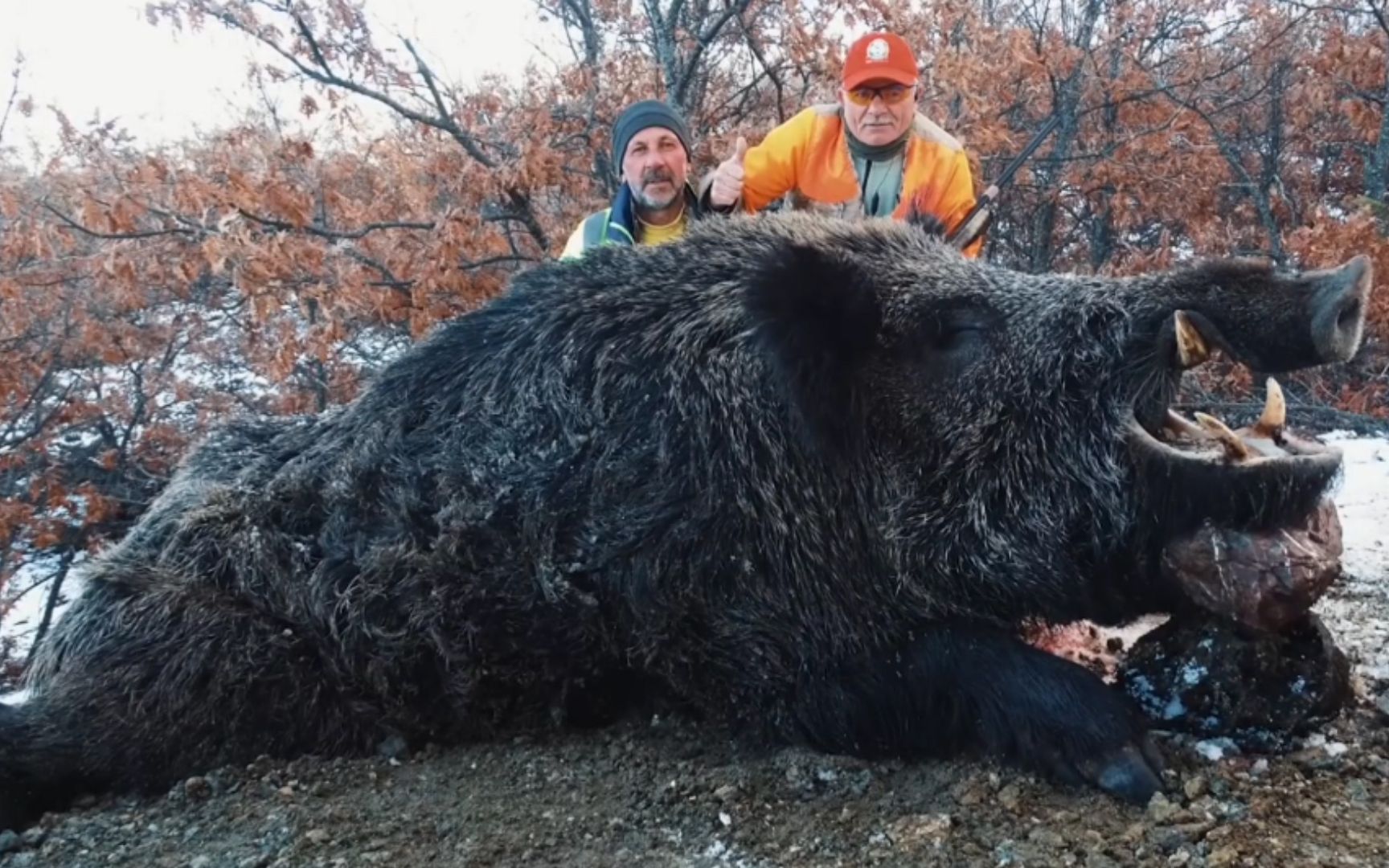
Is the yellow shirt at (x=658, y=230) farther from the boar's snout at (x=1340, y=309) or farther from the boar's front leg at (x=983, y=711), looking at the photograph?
the boar's snout at (x=1340, y=309)

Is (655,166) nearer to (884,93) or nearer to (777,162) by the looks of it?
(777,162)

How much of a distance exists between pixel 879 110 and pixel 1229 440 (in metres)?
2.59

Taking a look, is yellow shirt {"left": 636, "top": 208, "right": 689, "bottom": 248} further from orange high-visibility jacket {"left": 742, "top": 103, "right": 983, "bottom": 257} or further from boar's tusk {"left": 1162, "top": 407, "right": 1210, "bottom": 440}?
boar's tusk {"left": 1162, "top": 407, "right": 1210, "bottom": 440}

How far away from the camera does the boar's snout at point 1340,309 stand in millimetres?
2604

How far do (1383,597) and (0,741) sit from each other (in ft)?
14.4

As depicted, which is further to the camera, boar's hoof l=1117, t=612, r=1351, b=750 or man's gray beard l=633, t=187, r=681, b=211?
man's gray beard l=633, t=187, r=681, b=211

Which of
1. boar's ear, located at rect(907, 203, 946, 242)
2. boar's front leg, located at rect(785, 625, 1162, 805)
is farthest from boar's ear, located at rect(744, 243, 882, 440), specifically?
boar's ear, located at rect(907, 203, 946, 242)

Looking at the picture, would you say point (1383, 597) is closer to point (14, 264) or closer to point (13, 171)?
point (14, 264)

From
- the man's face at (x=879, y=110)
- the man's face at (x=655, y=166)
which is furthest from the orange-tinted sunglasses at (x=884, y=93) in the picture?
the man's face at (x=655, y=166)

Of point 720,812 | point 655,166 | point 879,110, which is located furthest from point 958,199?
point 720,812

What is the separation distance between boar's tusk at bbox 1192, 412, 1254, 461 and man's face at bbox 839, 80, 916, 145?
2.47 m

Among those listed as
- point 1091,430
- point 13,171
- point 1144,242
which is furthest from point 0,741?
point 13,171

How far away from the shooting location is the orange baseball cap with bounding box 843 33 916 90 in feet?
15.6

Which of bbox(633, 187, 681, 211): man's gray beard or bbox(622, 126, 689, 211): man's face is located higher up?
bbox(622, 126, 689, 211): man's face
